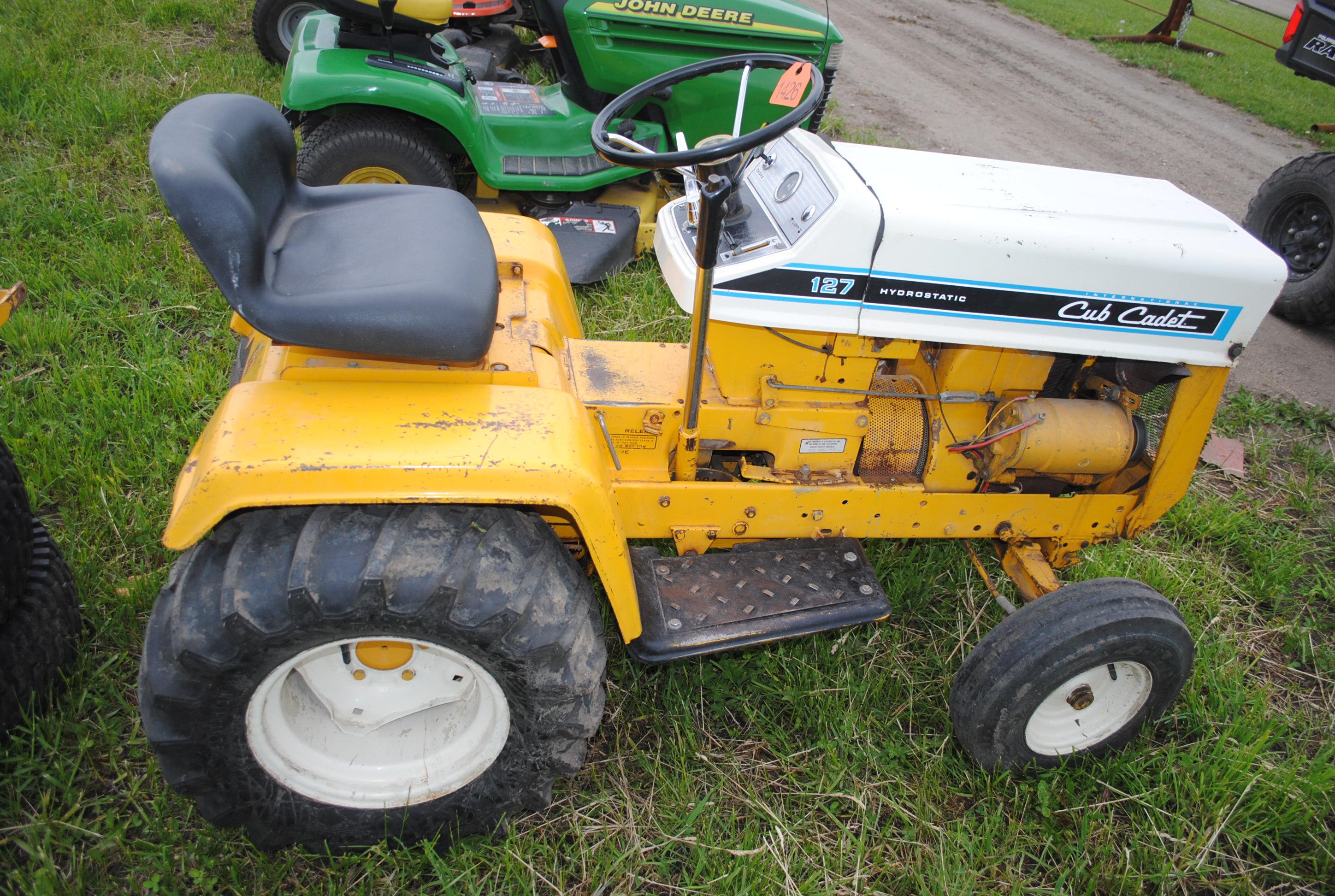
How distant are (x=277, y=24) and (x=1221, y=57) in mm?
10536

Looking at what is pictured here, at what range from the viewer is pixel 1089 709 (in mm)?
2283

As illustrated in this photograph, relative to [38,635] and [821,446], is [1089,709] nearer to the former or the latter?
[821,446]

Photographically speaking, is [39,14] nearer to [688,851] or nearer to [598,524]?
[598,524]

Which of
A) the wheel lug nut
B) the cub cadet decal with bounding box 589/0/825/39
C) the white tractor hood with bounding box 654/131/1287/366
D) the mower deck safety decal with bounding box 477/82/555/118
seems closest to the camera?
the white tractor hood with bounding box 654/131/1287/366

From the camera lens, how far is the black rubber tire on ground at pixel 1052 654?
2.03 meters

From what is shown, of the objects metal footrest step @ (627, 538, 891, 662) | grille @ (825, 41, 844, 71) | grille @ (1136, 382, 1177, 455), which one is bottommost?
metal footrest step @ (627, 538, 891, 662)

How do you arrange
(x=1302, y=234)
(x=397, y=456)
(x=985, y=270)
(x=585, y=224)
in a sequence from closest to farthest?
(x=397, y=456) < (x=985, y=270) < (x=585, y=224) < (x=1302, y=234)

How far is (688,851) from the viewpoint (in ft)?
6.71

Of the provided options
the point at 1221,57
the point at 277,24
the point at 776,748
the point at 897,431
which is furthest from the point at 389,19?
the point at 1221,57

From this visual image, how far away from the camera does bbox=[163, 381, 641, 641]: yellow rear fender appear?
5.18ft

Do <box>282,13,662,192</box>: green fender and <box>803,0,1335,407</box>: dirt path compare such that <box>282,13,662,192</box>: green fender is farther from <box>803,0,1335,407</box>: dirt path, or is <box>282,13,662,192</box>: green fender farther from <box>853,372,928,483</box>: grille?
<box>803,0,1335,407</box>: dirt path

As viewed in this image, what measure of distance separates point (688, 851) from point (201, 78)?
5.85 metres

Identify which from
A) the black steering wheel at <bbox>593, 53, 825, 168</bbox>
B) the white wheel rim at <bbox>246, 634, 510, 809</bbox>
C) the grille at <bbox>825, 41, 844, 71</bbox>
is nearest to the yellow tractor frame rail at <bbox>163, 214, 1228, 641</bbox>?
the white wheel rim at <bbox>246, 634, 510, 809</bbox>

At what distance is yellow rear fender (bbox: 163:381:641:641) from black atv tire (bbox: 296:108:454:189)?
8.27 feet
